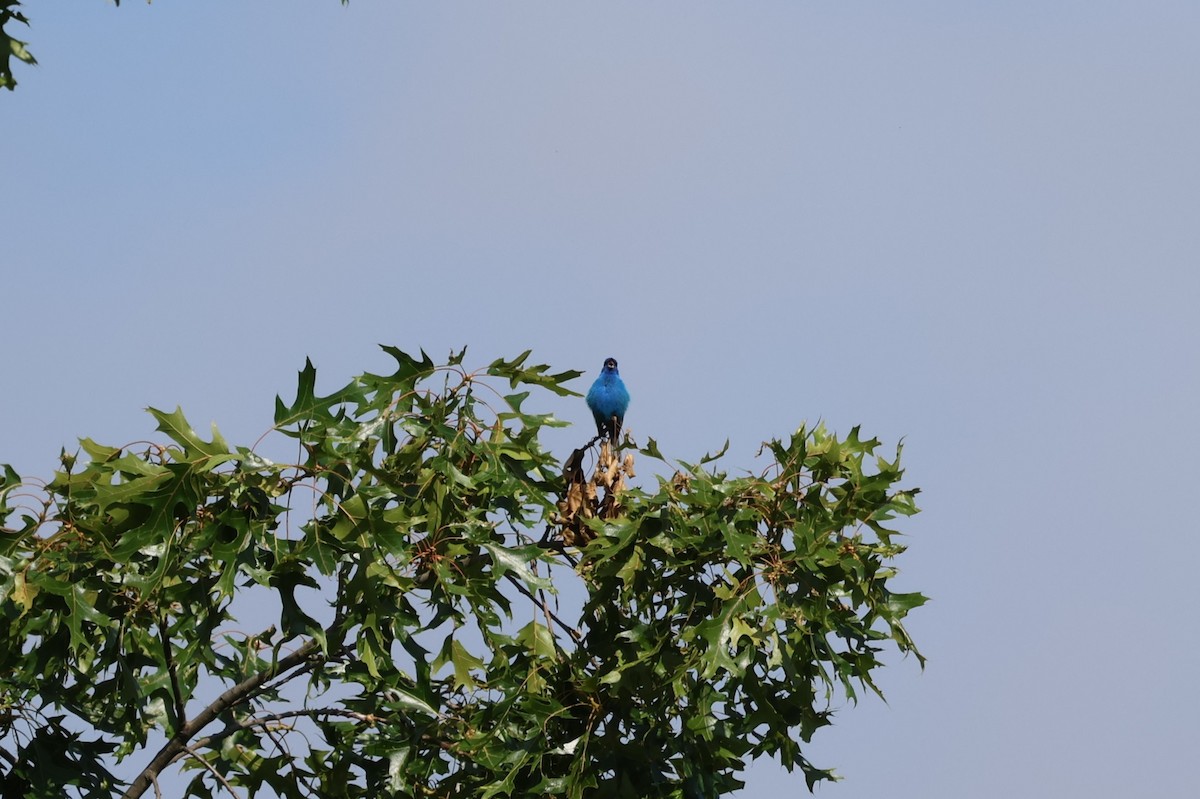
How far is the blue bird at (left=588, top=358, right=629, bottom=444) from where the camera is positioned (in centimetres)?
1034

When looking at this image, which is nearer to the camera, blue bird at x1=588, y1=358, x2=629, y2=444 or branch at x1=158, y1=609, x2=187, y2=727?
→ branch at x1=158, y1=609, x2=187, y2=727

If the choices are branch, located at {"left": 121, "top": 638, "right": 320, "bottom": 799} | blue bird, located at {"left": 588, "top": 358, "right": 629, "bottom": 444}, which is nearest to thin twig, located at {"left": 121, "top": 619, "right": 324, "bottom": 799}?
→ branch, located at {"left": 121, "top": 638, "right": 320, "bottom": 799}

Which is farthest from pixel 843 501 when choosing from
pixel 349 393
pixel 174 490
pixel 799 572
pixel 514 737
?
pixel 174 490

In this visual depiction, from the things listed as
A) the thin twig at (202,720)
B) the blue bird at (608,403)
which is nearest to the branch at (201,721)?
the thin twig at (202,720)

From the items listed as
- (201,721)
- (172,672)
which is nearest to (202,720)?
(201,721)

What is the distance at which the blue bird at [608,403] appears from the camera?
10.3 m

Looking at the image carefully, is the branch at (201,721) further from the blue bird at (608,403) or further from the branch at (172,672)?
the blue bird at (608,403)

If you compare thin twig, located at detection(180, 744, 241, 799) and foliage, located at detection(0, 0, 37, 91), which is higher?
foliage, located at detection(0, 0, 37, 91)

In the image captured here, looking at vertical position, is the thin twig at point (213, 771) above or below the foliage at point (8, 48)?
below

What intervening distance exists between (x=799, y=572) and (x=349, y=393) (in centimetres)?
253

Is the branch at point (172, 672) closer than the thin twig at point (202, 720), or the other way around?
the branch at point (172, 672)

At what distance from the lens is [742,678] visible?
8.95 m

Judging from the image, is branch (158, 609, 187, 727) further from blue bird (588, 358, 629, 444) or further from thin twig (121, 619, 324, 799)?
blue bird (588, 358, 629, 444)

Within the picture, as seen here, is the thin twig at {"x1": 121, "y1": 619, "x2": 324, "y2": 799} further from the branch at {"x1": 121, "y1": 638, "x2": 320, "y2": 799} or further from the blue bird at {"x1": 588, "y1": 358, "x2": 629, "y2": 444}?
the blue bird at {"x1": 588, "y1": 358, "x2": 629, "y2": 444}
